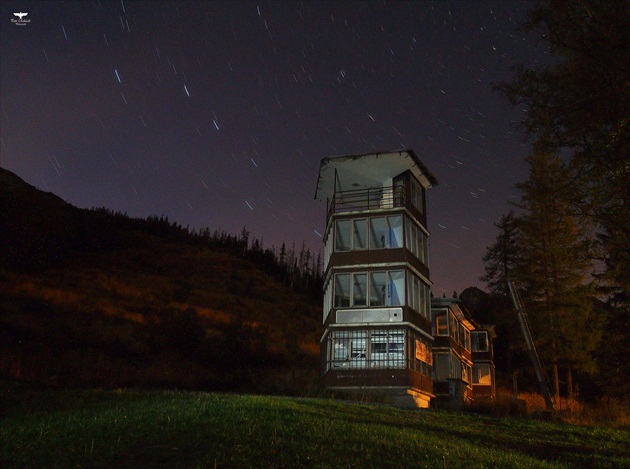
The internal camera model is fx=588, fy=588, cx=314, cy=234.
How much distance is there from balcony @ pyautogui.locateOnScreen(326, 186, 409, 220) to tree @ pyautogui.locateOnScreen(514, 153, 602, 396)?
10.4 meters

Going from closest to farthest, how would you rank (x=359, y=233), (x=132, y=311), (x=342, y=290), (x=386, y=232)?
(x=342, y=290) → (x=386, y=232) → (x=359, y=233) → (x=132, y=311)

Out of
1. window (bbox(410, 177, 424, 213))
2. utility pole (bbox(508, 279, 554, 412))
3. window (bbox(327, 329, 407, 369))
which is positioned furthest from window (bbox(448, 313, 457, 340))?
window (bbox(327, 329, 407, 369))

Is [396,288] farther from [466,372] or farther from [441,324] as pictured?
[466,372]

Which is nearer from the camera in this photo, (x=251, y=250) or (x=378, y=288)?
(x=378, y=288)

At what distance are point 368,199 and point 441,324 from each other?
42.9 ft

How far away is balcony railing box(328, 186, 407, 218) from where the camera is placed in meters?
34.2

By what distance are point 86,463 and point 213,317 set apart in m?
46.0

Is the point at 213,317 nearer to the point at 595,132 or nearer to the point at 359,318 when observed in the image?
the point at 359,318

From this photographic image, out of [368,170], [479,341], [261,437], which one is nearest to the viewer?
[261,437]

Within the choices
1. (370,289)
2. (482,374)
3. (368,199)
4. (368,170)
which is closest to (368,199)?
(368,199)

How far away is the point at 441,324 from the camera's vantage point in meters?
42.4

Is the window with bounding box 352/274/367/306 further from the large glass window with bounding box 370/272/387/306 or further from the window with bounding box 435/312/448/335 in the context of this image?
the window with bounding box 435/312/448/335

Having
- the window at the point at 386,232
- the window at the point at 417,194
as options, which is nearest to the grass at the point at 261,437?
the window at the point at 386,232

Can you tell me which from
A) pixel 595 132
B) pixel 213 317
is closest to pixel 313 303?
pixel 213 317
